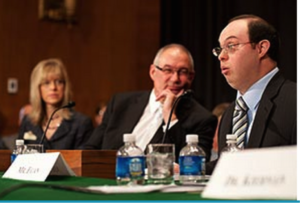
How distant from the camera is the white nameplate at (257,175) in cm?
134

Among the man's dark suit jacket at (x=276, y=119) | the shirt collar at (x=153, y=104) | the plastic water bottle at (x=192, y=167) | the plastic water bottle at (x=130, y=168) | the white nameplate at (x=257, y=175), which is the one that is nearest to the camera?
the white nameplate at (x=257, y=175)

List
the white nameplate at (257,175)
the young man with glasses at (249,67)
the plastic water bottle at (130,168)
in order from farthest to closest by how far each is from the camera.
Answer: the young man with glasses at (249,67), the plastic water bottle at (130,168), the white nameplate at (257,175)

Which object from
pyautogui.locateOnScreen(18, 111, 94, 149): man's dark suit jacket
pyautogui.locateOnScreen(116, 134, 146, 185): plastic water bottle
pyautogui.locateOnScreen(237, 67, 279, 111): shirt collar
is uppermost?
pyautogui.locateOnScreen(237, 67, 279, 111): shirt collar

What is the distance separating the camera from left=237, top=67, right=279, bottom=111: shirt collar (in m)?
2.82

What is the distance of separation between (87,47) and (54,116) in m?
2.37

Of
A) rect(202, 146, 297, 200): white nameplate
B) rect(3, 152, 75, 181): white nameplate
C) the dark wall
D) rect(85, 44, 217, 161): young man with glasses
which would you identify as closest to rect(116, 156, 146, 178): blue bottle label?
rect(3, 152, 75, 181): white nameplate

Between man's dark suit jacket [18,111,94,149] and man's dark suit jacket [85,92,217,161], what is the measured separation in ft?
0.76

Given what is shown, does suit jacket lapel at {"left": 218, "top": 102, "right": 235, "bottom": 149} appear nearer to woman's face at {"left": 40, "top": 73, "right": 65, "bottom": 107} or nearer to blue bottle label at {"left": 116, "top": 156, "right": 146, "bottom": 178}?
blue bottle label at {"left": 116, "top": 156, "right": 146, "bottom": 178}

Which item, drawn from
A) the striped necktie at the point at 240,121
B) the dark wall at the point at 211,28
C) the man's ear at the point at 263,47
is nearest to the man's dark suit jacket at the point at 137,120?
the striped necktie at the point at 240,121

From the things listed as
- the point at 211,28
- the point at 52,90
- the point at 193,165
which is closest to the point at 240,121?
the point at 193,165

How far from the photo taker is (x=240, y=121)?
2818 millimetres

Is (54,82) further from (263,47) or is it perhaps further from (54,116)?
(263,47)

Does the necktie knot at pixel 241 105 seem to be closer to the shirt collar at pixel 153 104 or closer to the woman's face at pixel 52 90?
the shirt collar at pixel 153 104

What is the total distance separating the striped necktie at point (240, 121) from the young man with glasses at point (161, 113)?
2.84 ft
